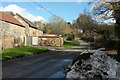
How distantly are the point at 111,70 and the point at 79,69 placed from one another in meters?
1.36

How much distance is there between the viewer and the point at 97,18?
59.8ft

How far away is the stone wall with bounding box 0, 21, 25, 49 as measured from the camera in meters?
15.0

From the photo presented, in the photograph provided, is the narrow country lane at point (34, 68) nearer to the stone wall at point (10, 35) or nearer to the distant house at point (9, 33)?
the distant house at point (9, 33)

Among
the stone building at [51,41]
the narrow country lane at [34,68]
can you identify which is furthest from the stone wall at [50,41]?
the narrow country lane at [34,68]

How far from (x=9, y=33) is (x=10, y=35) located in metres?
0.37

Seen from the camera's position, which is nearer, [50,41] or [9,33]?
[9,33]

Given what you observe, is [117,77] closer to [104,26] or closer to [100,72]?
[100,72]

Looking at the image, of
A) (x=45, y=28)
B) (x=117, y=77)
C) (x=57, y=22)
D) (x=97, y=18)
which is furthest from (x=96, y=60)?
(x=45, y=28)

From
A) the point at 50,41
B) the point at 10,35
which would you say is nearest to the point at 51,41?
the point at 50,41

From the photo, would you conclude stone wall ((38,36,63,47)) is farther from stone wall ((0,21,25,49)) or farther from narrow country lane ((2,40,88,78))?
narrow country lane ((2,40,88,78))

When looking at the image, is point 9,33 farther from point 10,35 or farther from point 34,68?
point 34,68

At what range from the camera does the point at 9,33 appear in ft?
54.2

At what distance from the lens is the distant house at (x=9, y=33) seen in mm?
14837

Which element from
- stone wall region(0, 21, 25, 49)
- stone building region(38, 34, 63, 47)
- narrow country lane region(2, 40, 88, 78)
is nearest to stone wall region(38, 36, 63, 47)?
stone building region(38, 34, 63, 47)
